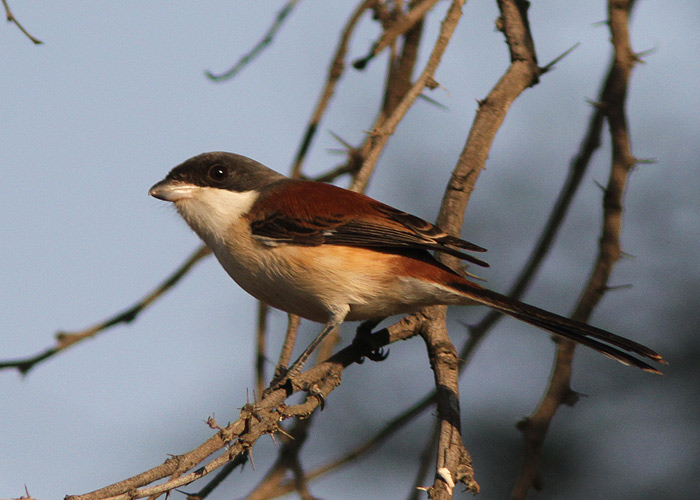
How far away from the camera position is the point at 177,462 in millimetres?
2240

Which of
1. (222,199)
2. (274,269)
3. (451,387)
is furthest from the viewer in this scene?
(222,199)

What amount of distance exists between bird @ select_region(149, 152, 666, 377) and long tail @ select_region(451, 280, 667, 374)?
0.04ft

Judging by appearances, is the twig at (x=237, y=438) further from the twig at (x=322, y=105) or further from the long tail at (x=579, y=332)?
the twig at (x=322, y=105)

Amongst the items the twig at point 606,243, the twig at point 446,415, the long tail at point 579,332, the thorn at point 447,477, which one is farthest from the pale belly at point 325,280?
the thorn at point 447,477

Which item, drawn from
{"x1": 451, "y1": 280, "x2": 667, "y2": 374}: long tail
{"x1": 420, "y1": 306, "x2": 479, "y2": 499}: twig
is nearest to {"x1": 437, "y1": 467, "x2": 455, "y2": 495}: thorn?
{"x1": 420, "y1": 306, "x2": 479, "y2": 499}: twig

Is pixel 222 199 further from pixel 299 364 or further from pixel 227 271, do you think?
pixel 299 364

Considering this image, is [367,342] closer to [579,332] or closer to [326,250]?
[326,250]

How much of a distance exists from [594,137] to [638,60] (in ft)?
1.66

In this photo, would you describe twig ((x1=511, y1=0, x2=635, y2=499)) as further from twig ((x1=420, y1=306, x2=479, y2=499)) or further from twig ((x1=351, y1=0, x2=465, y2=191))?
twig ((x1=351, y1=0, x2=465, y2=191))

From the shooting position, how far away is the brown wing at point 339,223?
12.0 feet

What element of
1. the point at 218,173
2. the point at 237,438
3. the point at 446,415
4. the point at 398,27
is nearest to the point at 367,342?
the point at 446,415

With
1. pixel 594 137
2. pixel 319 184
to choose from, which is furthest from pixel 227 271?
pixel 594 137

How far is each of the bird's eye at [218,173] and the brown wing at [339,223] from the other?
25 centimetres

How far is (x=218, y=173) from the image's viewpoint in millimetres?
4004
